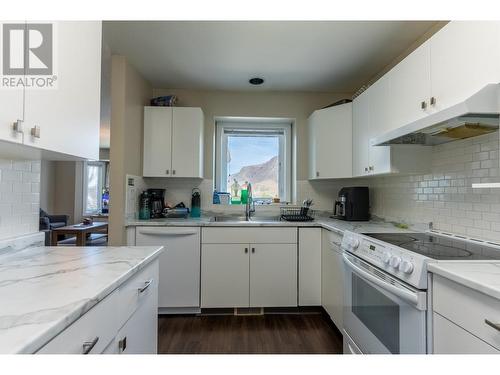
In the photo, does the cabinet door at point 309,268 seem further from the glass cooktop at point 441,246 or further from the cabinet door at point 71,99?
the cabinet door at point 71,99

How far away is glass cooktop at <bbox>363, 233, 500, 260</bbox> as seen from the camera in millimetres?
1127

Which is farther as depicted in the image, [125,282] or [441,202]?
[441,202]

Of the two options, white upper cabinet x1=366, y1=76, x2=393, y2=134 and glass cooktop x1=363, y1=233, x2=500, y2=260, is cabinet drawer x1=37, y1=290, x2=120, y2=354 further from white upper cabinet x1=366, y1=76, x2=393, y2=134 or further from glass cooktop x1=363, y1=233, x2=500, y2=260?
white upper cabinet x1=366, y1=76, x2=393, y2=134

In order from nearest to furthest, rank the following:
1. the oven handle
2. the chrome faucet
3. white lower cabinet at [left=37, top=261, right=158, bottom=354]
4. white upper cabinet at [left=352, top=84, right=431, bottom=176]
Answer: white lower cabinet at [left=37, top=261, right=158, bottom=354] < the oven handle < white upper cabinet at [left=352, top=84, right=431, bottom=176] < the chrome faucet

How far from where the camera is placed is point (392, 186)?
226 cm

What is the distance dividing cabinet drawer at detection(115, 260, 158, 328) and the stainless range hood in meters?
1.52

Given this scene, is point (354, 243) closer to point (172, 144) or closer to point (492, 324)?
point (492, 324)

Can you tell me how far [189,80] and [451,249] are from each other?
2.59 meters

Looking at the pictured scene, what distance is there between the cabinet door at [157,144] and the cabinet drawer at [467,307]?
2332mm

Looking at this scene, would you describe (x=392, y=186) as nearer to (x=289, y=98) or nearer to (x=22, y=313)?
(x=289, y=98)

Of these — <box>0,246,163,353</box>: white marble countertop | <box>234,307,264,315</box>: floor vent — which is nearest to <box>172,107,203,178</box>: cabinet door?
<box>234,307,264,315</box>: floor vent

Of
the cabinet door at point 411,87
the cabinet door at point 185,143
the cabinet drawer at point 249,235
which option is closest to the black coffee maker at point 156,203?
the cabinet door at point 185,143

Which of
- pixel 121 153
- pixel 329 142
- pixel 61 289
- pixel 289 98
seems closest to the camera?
pixel 61 289
